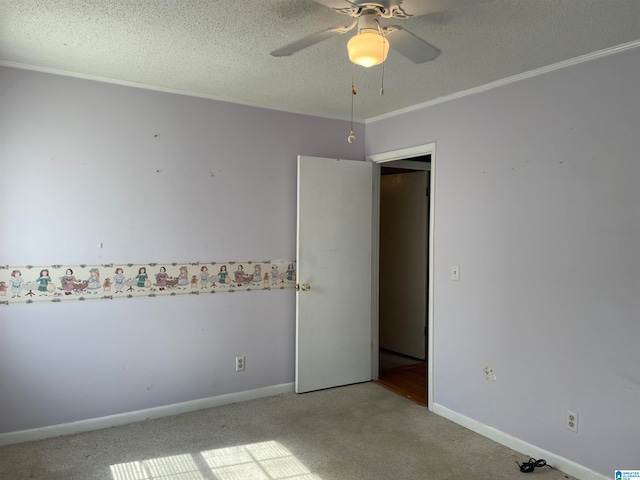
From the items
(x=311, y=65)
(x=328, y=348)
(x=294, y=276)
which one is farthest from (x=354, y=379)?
(x=311, y=65)

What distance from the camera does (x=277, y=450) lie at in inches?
113

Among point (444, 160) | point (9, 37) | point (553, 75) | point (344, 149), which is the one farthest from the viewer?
point (344, 149)

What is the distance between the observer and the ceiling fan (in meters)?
1.76

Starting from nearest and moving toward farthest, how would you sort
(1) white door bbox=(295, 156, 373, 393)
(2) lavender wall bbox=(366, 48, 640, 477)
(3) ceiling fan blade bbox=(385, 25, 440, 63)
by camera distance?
1. (3) ceiling fan blade bbox=(385, 25, 440, 63)
2. (2) lavender wall bbox=(366, 48, 640, 477)
3. (1) white door bbox=(295, 156, 373, 393)

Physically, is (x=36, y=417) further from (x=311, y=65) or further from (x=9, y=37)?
(x=311, y=65)

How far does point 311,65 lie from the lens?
281cm

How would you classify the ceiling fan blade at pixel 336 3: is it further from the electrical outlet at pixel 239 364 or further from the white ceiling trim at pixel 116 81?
the electrical outlet at pixel 239 364

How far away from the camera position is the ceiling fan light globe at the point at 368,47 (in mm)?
1758

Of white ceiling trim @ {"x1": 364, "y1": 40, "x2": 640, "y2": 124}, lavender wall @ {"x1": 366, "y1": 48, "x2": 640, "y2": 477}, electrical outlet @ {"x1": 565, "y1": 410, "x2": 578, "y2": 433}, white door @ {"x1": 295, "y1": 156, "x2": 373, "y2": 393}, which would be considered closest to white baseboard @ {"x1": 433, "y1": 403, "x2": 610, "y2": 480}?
lavender wall @ {"x1": 366, "y1": 48, "x2": 640, "y2": 477}

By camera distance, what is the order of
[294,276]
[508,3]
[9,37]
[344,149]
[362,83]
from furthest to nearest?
1. [344,149]
2. [294,276]
3. [362,83]
4. [9,37]
5. [508,3]

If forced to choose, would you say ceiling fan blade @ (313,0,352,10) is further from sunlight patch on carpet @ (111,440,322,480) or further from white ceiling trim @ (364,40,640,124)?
sunlight patch on carpet @ (111,440,322,480)

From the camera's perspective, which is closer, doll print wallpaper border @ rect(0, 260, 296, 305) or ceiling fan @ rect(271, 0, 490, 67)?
ceiling fan @ rect(271, 0, 490, 67)

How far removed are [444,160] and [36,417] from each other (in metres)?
3.35

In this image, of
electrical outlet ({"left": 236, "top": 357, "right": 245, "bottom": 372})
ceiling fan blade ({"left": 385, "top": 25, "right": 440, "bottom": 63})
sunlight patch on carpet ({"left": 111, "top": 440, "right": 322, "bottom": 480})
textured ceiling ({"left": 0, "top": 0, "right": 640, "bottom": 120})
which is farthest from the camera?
electrical outlet ({"left": 236, "top": 357, "right": 245, "bottom": 372})
